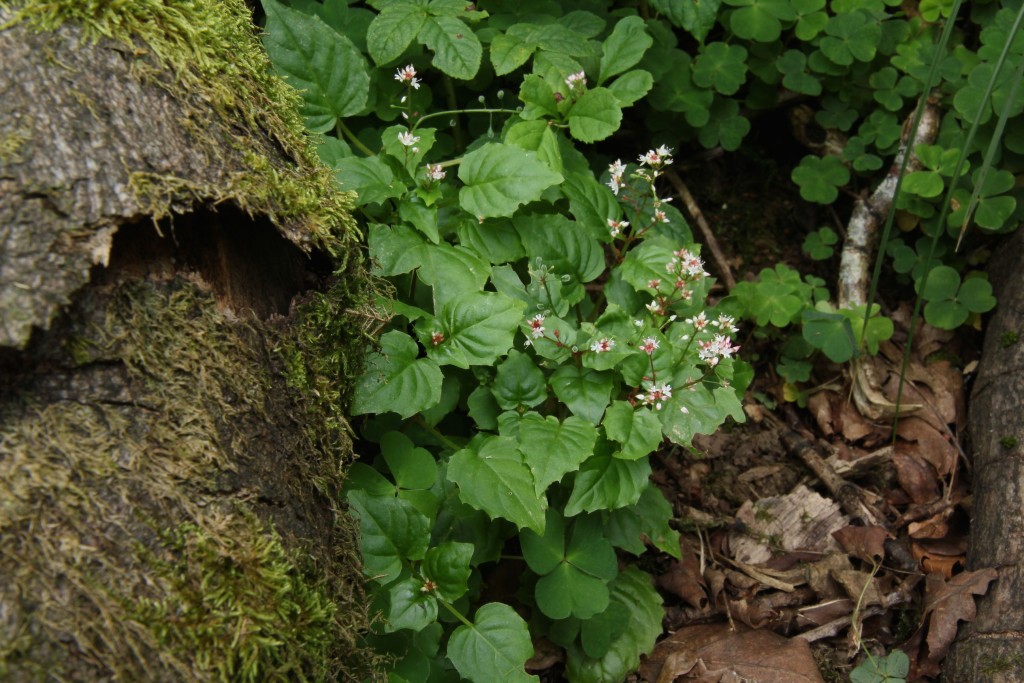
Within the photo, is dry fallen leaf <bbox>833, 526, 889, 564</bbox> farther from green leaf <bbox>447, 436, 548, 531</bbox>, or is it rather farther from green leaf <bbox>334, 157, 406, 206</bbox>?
green leaf <bbox>334, 157, 406, 206</bbox>

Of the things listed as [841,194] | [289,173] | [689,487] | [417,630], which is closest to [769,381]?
[689,487]

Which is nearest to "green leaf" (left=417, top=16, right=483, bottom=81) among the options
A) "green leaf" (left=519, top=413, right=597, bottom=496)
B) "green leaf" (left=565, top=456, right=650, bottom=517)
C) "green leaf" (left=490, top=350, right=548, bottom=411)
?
"green leaf" (left=490, top=350, right=548, bottom=411)

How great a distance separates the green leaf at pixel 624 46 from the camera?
9.21ft

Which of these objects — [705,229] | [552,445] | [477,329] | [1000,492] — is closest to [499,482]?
[552,445]

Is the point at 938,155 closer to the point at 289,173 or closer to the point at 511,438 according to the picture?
the point at 511,438

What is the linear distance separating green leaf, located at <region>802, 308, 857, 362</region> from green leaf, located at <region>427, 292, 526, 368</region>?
5.36 ft

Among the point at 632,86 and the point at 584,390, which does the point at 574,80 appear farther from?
the point at 584,390

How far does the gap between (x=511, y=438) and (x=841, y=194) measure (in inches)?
102

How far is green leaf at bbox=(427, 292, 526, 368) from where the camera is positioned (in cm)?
215

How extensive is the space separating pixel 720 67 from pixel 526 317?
6.05 feet

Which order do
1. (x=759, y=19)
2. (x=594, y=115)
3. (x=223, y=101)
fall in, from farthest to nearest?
(x=759, y=19) → (x=594, y=115) → (x=223, y=101)

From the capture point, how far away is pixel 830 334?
3.24 metres

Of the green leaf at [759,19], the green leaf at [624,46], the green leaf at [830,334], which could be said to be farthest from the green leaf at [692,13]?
the green leaf at [830,334]

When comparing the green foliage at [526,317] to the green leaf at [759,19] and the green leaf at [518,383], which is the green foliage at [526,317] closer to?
the green leaf at [518,383]
